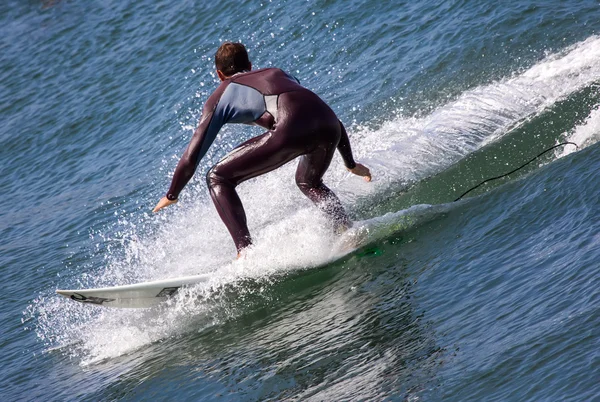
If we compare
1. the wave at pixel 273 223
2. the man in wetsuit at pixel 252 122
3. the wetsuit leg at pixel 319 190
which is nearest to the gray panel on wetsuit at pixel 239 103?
the man in wetsuit at pixel 252 122

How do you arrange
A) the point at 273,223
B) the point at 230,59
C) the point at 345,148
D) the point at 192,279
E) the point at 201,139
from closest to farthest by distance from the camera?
1. the point at 201,139
2. the point at 230,59
3. the point at 192,279
4. the point at 345,148
5. the point at 273,223

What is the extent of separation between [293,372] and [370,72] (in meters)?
7.57

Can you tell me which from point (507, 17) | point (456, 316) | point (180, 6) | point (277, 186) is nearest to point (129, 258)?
point (277, 186)

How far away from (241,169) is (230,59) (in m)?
0.87

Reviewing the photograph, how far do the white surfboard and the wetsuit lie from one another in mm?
609

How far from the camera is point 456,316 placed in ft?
Answer: 17.3

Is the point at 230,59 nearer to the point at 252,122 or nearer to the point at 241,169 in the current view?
the point at 252,122

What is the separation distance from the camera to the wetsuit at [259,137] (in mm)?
6672

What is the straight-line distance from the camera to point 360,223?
7.19 m

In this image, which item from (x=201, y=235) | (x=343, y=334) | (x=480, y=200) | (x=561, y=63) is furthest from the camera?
(x=561, y=63)

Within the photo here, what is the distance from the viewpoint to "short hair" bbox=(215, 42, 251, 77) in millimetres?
6812

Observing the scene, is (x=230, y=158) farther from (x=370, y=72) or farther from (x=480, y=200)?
(x=370, y=72)

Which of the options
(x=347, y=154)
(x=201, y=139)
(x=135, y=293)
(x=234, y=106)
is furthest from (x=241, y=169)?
(x=135, y=293)

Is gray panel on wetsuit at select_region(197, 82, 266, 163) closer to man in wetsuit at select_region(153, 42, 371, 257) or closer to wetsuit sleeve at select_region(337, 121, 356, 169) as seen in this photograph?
man in wetsuit at select_region(153, 42, 371, 257)
